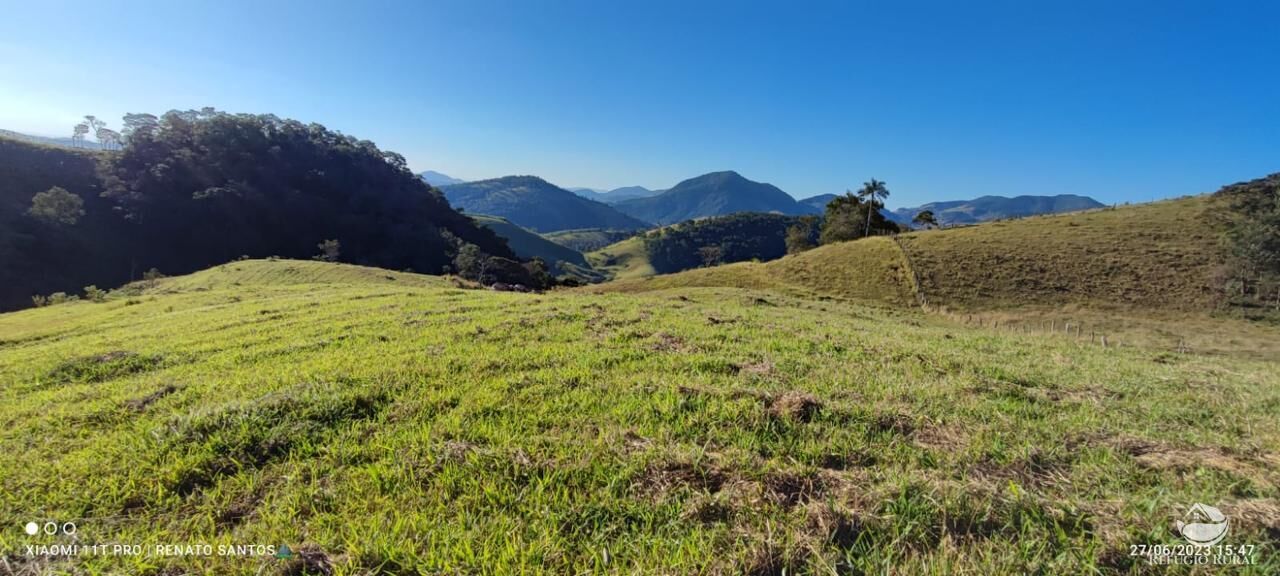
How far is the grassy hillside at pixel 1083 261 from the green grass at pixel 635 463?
43.0 m

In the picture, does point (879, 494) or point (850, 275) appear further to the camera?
point (850, 275)

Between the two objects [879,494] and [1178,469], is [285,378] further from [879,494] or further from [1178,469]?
[1178,469]

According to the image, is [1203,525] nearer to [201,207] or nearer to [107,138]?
[201,207]

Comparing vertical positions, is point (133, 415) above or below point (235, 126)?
below

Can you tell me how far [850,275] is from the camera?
52.0m

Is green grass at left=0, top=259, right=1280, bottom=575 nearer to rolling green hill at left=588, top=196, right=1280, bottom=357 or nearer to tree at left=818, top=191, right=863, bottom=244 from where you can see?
rolling green hill at left=588, top=196, right=1280, bottom=357

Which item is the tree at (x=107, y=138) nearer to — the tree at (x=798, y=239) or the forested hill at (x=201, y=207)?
the forested hill at (x=201, y=207)

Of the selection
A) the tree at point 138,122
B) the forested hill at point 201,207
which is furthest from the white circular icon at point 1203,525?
the tree at point 138,122

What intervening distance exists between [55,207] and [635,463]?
139618mm

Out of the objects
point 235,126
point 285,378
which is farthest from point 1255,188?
point 235,126

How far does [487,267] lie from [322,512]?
76.9 meters

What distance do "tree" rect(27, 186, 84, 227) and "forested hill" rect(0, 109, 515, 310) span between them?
9.0 inches

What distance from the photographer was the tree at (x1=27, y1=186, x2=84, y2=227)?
89.3m

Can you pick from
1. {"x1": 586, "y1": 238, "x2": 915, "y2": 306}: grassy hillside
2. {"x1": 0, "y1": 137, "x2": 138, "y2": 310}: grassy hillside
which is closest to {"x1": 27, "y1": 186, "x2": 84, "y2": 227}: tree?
{"x1": 0, "y1": 137, "x2": 138, "y2": 310}: grassy hillside
